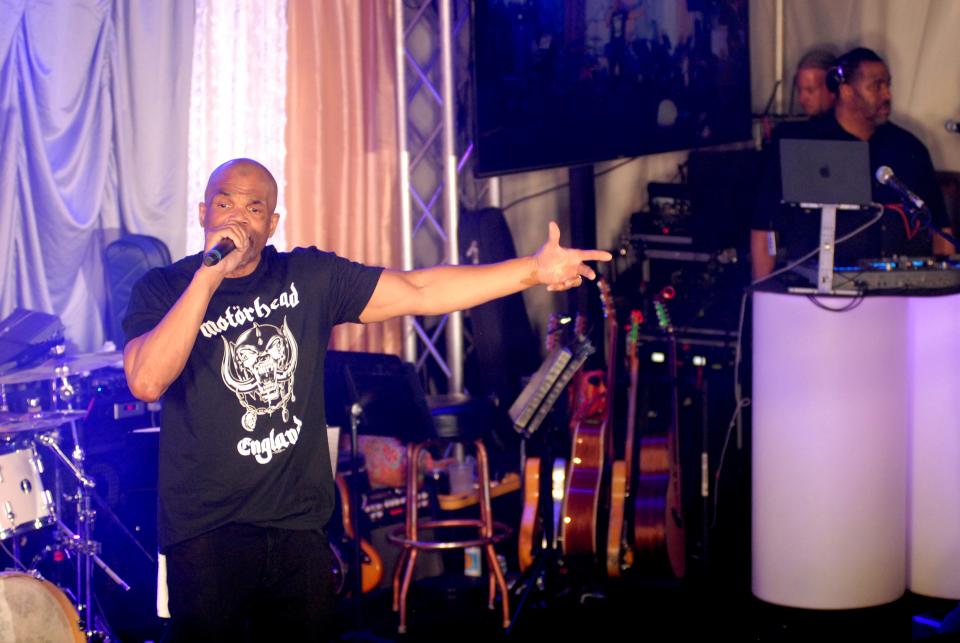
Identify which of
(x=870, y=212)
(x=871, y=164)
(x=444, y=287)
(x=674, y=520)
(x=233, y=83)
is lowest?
(x=674, y=520)

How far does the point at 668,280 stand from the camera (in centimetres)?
618

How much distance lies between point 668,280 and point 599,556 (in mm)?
1483

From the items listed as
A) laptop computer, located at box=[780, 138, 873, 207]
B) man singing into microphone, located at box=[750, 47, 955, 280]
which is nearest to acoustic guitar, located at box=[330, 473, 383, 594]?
man singing into microphone, located at box=[750, 47, 955, 280]

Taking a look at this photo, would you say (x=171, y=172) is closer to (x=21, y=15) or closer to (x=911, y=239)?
(x=21, y=15)

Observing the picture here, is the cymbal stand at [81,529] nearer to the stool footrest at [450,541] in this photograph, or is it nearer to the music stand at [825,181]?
the stool footrest at [450,541]

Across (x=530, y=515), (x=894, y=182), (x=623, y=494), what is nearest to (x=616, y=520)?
(x=623, y=494)

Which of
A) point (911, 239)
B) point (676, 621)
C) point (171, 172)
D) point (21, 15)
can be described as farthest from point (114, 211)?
point (911, 239)

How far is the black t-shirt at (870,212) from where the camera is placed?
5.35 meters

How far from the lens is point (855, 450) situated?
4.84 meters

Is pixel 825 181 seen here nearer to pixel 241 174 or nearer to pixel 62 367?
pixel 241 174

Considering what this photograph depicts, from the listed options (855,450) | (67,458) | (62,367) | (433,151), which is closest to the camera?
(67,458)

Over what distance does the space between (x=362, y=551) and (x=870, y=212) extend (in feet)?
8.66

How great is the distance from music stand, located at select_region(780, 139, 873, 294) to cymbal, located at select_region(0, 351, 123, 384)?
2.74 metres

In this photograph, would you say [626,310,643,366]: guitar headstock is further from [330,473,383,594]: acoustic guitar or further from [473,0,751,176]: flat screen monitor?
[330,473,383,594]: acoustic guitar
